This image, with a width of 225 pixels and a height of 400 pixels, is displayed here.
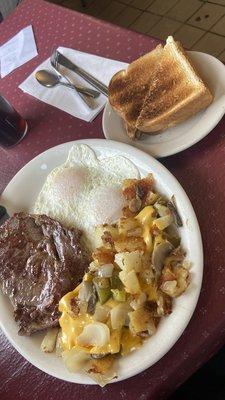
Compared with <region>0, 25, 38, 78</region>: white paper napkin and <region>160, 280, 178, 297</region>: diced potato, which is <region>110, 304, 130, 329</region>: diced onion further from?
<region>0, 25, 38, 78</region>: white paper napkin

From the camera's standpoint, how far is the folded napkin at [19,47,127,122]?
179 centimetres

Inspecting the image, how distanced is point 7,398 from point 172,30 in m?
2.50

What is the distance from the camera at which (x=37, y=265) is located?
4.77 feet

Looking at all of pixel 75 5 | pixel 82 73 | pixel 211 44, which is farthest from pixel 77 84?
pixel 75 5

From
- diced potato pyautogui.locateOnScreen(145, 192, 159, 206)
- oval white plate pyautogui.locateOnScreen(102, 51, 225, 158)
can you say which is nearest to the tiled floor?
oval white plate pyautogui.locateOnScreen(102, 51, 225, 158)

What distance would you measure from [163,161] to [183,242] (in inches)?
14.0

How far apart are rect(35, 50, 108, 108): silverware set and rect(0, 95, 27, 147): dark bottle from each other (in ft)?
0.71

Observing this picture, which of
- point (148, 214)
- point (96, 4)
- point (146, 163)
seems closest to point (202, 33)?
point (96, 4)

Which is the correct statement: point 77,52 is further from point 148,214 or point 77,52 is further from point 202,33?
point 202,33

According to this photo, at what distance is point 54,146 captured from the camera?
1784 mm

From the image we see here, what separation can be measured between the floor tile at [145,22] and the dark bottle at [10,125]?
5.53 feet

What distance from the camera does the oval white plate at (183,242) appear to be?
3.90ft

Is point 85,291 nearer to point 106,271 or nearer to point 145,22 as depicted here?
point 106,271

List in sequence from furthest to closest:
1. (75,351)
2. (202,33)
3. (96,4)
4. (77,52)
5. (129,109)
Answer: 1. (96,4)
2. (202,33)
3. (77,52)
4. (129,109)
5. (75,351)
